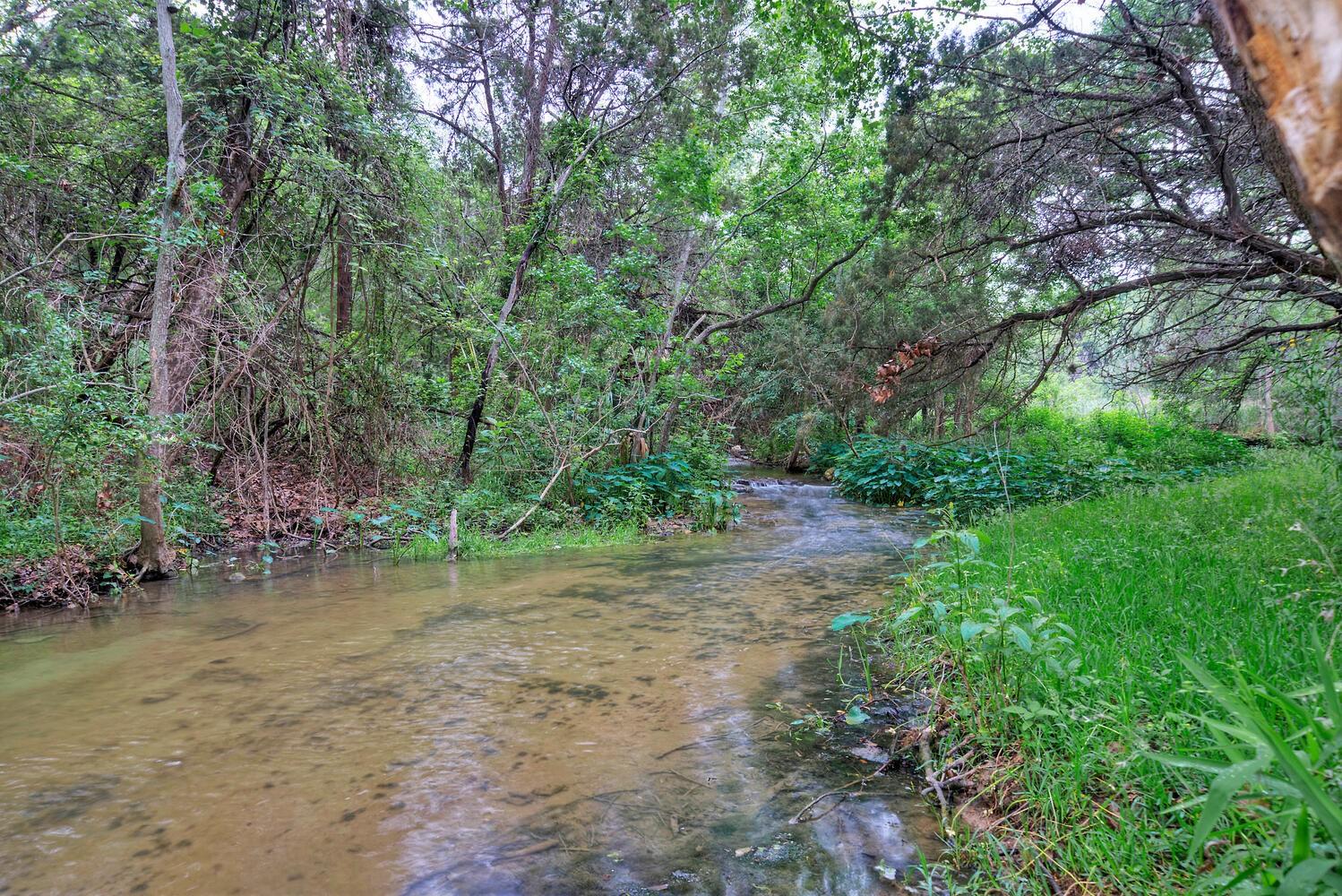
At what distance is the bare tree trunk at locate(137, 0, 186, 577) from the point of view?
21.6ft

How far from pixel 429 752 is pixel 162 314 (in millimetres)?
5899

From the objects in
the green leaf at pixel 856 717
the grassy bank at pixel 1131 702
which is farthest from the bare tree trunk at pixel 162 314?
the grassy bank at pixel 1131 702

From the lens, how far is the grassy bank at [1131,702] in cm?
174

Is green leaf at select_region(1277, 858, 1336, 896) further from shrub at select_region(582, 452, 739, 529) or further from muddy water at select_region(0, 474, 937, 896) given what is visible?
shrub at select_region(582, 452, 739, 529)

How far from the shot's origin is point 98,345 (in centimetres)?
711

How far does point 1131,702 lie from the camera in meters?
2.62

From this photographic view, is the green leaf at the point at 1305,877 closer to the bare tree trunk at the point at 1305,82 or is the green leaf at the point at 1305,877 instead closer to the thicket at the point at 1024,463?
the bare tree trunk at the point at 1305,82

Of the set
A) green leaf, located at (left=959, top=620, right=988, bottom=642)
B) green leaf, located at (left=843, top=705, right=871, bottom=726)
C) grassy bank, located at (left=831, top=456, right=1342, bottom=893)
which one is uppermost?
green leaf, located at (left=959, top=620, right=988, bottom=642)

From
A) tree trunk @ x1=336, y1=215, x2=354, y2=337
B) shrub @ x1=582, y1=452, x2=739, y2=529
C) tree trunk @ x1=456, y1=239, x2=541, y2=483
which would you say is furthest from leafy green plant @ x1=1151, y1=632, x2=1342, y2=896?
tree trunk @ x1=336, y1=215, x2=354, y2=337

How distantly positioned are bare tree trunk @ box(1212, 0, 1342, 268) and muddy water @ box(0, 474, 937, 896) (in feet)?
7.89

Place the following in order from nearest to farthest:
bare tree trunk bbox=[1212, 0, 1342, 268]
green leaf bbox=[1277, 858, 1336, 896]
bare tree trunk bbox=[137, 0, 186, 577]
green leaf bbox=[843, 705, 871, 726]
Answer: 1. bare tree trunk bbox=[1212, 0, 1342, 268]
2. green leaf bbox=[1277, 858, 1336, 896]
3. green leaf bbox=[843, 705, 871, 726]
4. bare tree trunk bbox=[137, 0, 186, 577]

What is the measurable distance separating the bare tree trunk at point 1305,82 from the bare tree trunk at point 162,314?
7.83 m

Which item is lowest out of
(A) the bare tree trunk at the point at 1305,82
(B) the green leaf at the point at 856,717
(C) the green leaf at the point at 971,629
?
(B) the green leaf at the point at 856,717

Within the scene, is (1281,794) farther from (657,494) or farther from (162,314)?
(657,494)
